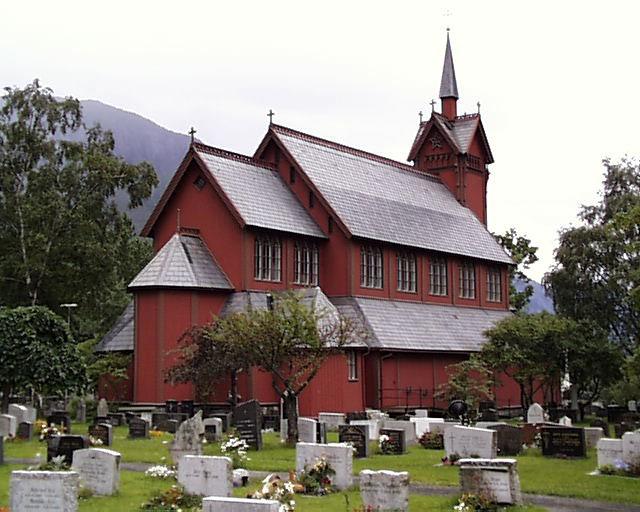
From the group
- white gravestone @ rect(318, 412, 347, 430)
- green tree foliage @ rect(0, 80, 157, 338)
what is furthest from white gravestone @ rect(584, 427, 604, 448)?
green tree foliage @ rect(0, 80, 157, 338)

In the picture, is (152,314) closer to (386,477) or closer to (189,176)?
(189,176)

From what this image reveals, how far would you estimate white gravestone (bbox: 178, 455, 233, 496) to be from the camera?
54.5 feet

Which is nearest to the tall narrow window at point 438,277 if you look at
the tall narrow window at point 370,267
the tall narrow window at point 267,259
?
the tall narrow window at point 370,267

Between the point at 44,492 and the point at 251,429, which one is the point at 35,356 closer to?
the point at 251,429

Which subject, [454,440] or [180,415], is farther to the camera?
[180,415]

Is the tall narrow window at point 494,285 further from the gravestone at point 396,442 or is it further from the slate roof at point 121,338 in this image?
the gravestone at point 396,442

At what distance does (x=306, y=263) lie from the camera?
146 ft

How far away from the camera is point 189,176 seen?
142 feet

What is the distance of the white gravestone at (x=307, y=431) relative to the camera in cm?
2631

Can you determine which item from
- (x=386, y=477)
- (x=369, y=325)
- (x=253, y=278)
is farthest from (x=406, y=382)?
(x=386, y=477)

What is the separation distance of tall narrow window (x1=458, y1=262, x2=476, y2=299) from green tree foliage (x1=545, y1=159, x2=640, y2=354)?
6.55 m

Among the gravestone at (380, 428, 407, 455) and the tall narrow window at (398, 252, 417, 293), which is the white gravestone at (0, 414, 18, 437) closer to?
the gravestone at (380, 428, 407, 455)

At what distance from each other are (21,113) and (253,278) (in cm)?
1522

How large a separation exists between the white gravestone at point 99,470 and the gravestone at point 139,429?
1243cm
